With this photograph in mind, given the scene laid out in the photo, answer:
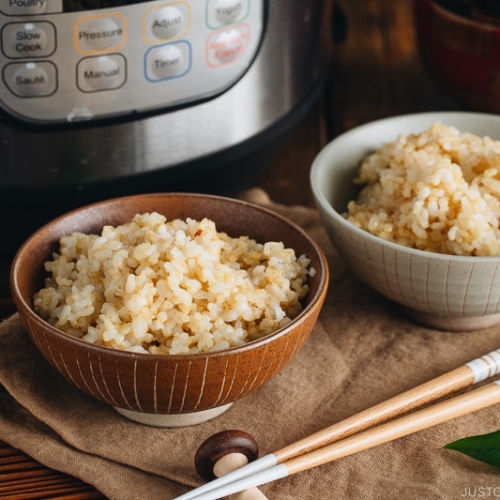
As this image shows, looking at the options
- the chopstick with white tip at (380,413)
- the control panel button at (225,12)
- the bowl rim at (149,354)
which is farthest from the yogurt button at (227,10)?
the chopstick with white tip at (380,413)

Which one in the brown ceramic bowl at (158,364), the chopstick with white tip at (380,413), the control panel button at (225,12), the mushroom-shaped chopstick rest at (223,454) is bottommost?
the chopstick with white tip at (380,413)

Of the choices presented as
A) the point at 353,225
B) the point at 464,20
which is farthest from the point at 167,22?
the point at 464,20

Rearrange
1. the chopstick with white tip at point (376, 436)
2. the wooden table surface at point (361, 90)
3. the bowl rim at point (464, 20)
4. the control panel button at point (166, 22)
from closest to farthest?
1. the chopstick with white tip at point (376, 436)
2. the control panel button at point (166, 22)
3. the bowl rim at point (464, 20)
4. the wooden table surface at point (361, 90)

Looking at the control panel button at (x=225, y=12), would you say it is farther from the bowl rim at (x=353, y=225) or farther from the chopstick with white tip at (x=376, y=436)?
the chopstick with white tip at (x=376, y=436)

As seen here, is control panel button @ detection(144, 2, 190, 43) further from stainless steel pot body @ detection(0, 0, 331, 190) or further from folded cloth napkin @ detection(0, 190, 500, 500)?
folded cloth napkin @ detection(0, 190, 500, 500)

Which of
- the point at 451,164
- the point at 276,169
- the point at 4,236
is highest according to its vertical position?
the point at 451,164

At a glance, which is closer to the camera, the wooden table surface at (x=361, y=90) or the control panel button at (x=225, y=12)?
the control panel button at (x=225, y=12)

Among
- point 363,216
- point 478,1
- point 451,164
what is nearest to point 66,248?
point 363,216

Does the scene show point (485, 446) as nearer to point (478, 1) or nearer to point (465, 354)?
point (465, 354)
